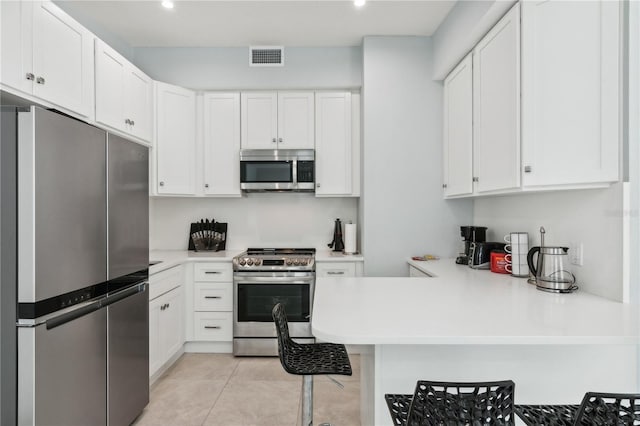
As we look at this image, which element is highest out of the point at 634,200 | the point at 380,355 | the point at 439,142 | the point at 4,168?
the point at 439,142

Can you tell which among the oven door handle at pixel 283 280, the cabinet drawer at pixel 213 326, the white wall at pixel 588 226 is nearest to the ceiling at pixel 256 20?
the white wall at pixel 588 226

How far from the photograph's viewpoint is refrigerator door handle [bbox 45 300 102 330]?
1.49m

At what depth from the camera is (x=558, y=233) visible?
208 cm

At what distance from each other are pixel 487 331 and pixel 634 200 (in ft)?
3.24

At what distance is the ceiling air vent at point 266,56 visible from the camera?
11.5 feet

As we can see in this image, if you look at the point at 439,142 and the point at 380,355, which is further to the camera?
the point at 439,142

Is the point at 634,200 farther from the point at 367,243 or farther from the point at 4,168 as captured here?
the point at 4,168

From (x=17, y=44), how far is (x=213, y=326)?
8.27ft

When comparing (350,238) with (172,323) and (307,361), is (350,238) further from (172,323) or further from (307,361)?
(307,361)

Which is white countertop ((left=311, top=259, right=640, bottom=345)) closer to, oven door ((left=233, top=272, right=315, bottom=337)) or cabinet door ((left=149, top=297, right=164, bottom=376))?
oven door ((left=233, top=272, right=315, bottom=337))

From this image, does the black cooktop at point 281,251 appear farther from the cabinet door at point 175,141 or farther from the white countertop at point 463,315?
the white countertop at point 463,315

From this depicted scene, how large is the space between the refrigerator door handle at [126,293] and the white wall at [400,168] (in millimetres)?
1869

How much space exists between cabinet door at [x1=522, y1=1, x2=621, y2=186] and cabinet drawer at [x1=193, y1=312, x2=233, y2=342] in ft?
8.92

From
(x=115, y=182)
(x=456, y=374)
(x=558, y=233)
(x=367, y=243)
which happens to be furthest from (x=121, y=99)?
(x=558, y=233)
